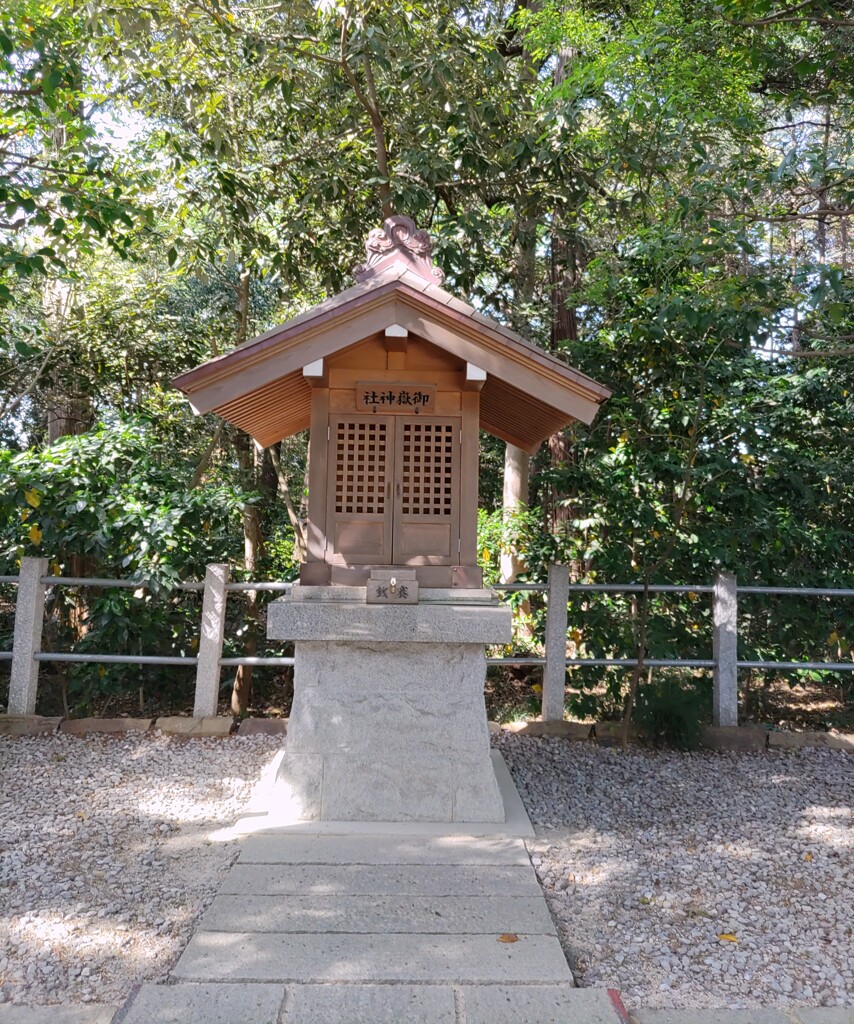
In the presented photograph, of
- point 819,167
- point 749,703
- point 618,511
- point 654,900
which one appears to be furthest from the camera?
point 749,703

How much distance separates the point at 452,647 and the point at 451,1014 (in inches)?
80.5

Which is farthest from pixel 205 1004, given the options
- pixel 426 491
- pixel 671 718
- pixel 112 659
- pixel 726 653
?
pixel 726 653

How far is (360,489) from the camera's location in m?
4.65

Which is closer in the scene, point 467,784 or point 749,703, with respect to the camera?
point 467,784

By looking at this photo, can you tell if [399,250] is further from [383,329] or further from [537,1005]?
[537,1005]

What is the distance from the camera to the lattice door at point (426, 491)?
4613 millimetres

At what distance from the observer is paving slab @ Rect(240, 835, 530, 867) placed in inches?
159

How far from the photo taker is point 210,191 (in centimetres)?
737

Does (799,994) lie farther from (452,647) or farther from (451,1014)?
(452,647)

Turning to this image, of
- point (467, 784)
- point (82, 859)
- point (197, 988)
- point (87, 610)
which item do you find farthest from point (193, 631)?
point (197, 988)

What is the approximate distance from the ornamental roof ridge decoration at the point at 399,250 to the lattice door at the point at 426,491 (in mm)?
884

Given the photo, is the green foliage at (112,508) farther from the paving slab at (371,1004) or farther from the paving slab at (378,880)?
the paving slab at (371,1004)

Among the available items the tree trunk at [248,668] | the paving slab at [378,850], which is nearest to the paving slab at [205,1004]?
the paving slab at [378,850]

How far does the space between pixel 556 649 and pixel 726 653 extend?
147 cm
